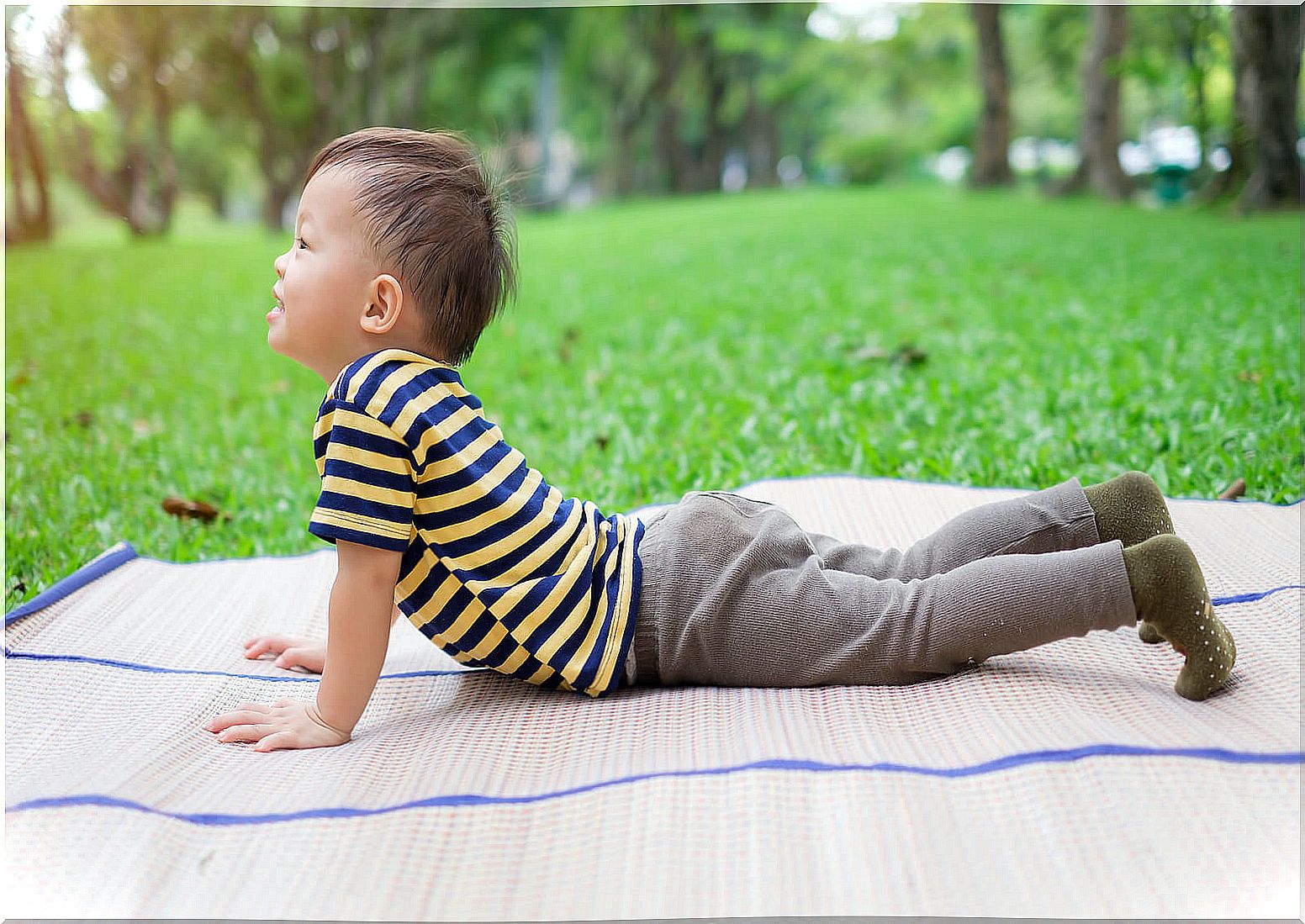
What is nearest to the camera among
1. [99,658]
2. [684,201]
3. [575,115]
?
[99,658]

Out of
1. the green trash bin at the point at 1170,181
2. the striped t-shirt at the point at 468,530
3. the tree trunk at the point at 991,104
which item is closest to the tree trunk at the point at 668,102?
the tree trunk at the point at 991,104

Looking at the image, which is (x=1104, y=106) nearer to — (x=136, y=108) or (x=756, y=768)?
(x=136, y=108)

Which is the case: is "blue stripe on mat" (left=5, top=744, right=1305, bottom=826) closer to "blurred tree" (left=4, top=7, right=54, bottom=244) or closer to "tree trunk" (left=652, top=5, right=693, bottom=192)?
"blurred tree" (left=4, top=7, right=54, bottom=244)

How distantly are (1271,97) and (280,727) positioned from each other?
9.29 meters

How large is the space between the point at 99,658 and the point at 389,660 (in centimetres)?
53

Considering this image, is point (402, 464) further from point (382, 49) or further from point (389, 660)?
point (382, 49)

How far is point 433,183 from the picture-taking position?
1.72 m

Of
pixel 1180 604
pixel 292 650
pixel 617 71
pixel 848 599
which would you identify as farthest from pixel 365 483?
pixel 617 71

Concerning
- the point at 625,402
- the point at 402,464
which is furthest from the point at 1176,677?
the point at 625,402

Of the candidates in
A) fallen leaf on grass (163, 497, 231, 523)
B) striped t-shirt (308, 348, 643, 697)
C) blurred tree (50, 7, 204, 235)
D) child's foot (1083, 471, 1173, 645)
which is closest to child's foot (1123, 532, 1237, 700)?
child's foot (1083, 471, 1173, 645)

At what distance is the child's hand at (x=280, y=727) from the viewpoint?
165 centimetres

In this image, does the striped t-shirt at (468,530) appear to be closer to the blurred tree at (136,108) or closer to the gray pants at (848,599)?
the gray pants at (848,599)

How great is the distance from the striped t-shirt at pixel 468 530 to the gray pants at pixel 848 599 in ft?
0.26

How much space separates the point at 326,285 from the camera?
1.68m
